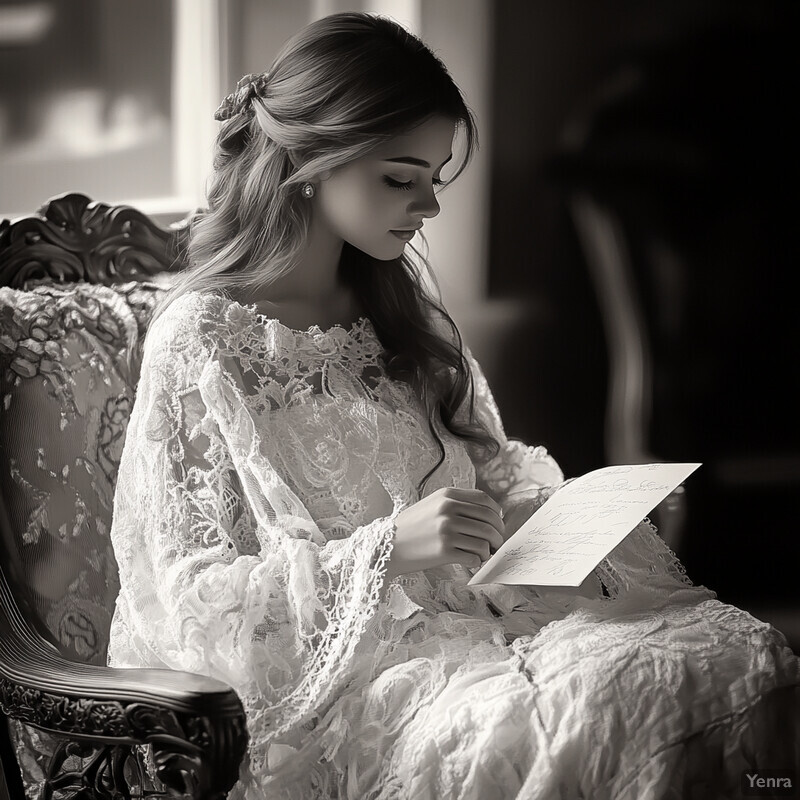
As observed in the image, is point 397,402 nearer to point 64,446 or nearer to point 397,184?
point 397,184

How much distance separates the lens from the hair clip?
1.48 meters

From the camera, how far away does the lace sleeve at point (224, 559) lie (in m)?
1.16

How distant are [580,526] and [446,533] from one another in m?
0.16

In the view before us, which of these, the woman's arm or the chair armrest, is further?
the woman's arm

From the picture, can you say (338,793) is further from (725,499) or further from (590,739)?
(725,499)

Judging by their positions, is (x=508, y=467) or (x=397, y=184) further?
(x=508, y=467)

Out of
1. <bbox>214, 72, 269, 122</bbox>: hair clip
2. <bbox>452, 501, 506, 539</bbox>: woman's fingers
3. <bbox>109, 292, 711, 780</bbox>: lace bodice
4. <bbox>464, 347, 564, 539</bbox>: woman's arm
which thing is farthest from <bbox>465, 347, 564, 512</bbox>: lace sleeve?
<bbox>214, 72, 269, 122</bbox>: hair clip

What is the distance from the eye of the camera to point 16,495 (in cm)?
148

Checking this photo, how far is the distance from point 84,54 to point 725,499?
172cm

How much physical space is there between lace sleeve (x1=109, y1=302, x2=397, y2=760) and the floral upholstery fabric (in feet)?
0.60

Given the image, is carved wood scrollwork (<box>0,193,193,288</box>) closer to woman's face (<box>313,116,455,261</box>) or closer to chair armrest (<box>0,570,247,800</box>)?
woman's face (<box>313,116,455,261</box>)

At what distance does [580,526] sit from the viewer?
1.17 m

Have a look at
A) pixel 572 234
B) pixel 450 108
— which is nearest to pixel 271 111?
pixel 450 108

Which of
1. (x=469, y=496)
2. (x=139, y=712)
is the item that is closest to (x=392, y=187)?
(x=469, y=496)
